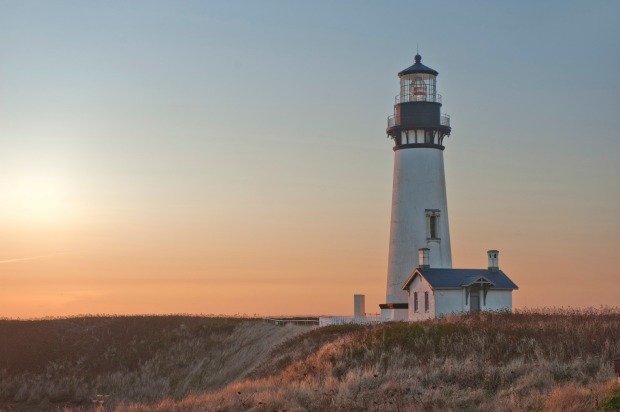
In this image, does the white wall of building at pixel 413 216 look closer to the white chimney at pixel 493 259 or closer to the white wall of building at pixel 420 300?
the white wall of building at pixel 420 300

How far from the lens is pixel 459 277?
4481cm

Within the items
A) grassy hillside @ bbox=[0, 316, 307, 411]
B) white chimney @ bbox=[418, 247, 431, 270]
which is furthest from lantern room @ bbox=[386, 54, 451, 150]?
grassy hillside @ bbox=[0, 316, 307, 411]

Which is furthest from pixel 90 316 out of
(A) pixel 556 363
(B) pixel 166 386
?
(A) pixel 556 363

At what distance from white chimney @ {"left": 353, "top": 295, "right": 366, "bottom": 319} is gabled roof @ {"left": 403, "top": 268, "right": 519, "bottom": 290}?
12.3 feet

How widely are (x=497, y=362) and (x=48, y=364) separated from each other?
1282 inches

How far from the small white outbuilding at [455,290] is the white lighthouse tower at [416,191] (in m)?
1.61

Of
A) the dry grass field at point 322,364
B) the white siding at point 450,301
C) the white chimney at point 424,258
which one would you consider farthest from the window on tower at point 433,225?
the dry grass field at point 322,364

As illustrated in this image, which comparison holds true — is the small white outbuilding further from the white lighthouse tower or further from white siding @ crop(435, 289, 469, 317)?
the white lighthouse tower

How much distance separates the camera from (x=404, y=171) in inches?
1907

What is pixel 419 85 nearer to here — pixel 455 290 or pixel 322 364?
pixel 455 290

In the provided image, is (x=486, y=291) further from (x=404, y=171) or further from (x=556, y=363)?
(x=556, y=363)

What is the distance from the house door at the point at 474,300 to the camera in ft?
145

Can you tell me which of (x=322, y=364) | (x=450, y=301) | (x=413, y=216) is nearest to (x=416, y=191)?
(x=413, y=216)

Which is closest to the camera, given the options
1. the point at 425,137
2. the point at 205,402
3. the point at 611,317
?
the point at 205,402
